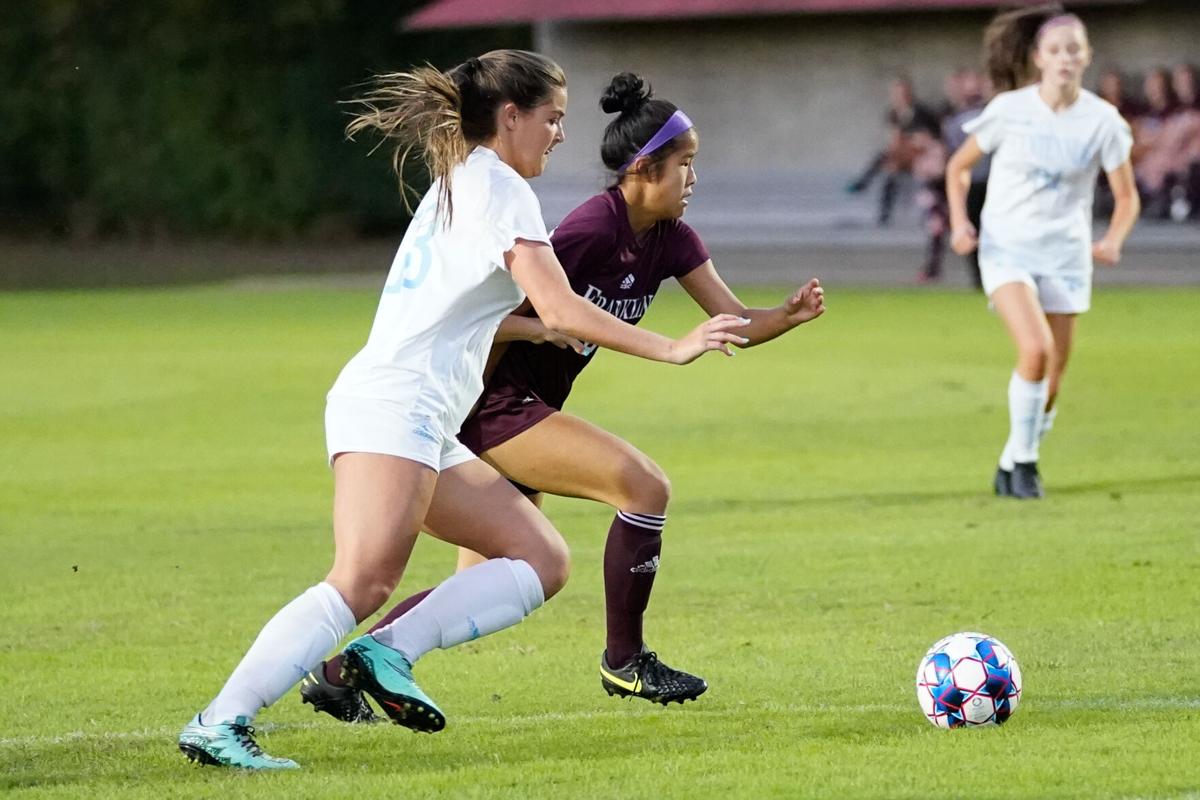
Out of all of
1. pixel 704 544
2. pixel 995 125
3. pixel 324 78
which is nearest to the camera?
pixel 704 544

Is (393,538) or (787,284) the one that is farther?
(787,284)

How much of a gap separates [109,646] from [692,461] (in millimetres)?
5845

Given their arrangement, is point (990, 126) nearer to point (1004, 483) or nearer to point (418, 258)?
point (1004, 483)

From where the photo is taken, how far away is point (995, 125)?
35.6ft

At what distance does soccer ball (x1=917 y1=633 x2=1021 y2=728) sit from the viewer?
18.6 feet

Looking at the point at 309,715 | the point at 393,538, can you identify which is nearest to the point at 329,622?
the point at 393,538

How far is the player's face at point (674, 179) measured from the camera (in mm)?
6254

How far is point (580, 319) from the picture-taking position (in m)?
5.20

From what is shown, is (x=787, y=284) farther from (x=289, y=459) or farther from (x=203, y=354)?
(x=289, y=459)

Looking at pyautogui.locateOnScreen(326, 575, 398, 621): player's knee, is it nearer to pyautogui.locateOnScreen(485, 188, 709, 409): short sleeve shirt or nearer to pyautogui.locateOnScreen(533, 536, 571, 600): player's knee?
pyautogui.locateOnScreen(533, 536, 571, 600): player's knee

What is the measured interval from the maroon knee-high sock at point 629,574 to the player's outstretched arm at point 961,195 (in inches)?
188

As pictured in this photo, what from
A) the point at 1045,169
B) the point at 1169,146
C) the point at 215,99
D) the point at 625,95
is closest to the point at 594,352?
the point at 625,95

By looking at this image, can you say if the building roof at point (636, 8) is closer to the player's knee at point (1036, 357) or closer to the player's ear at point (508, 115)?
the player's knee at point (1036, 357)

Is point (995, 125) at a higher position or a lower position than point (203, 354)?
higher
